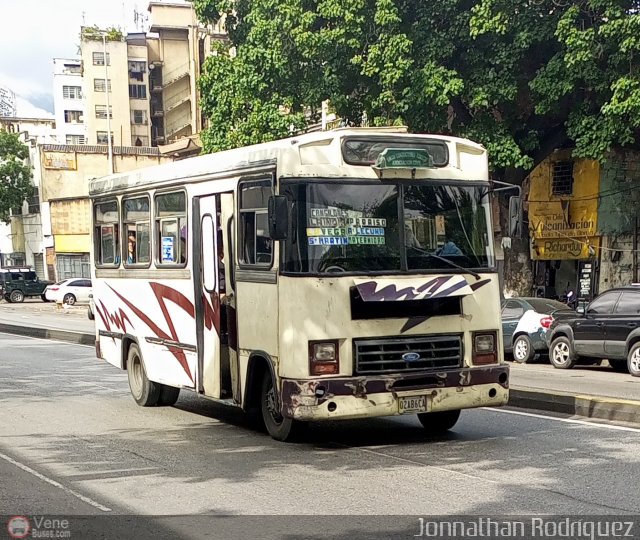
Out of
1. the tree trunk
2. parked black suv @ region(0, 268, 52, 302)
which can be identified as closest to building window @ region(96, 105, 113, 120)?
parked black suv @ region(0, 268, 52, 302)

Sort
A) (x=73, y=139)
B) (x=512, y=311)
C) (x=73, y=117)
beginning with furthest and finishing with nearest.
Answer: (x=73, y=117)
(x=73, y=139)
(x=512, y=311)

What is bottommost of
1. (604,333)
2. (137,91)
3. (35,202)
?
(604,333)

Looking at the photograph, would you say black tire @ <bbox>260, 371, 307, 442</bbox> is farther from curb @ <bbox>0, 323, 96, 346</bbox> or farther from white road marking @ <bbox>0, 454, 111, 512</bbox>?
curb @ <bbox>0, 323, 96, 346</bbox>

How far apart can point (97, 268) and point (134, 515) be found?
308 inches

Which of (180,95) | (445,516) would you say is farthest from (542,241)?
(180,95)

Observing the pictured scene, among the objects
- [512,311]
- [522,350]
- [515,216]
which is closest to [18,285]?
[512,311]

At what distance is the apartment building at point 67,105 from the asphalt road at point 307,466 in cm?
9631

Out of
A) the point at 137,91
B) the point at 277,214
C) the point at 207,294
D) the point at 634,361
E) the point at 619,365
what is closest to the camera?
the point at 277,214

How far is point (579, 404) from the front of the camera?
11461mm

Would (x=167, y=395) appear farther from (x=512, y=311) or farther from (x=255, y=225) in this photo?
(x=512, y=311)

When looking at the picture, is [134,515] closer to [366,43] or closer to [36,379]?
[36,379]

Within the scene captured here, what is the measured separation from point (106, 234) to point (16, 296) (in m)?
46.3

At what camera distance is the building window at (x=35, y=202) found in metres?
71.2

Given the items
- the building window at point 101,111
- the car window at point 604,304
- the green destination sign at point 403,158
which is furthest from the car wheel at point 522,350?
the building window at point 101,111
